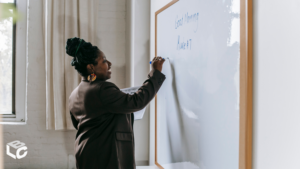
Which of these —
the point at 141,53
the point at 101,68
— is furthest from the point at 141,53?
the point at 101,68

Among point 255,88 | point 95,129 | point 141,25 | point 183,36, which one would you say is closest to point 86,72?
point 95,129

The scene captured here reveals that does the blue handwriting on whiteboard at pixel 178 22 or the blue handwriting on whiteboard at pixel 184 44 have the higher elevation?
the blue handwriting on whiteboard at pixel 178 22

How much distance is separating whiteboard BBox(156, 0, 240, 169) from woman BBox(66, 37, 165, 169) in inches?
5.9

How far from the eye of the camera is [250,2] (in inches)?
26.8

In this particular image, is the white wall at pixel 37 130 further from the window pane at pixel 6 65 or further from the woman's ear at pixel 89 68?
the woman's ear at pixel 89 68

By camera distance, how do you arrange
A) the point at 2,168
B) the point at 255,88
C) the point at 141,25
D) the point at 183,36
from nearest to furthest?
the point at 255,88 < the point at 183,36 < the point at 141,25 < the point at 2,168

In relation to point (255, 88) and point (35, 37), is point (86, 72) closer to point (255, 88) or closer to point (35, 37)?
point (255, 88)

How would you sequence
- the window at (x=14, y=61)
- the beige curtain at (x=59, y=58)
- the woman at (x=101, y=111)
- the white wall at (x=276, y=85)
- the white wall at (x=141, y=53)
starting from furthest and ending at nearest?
the window at (x=14, y=61), the beige curtain at (x=59, y=58), the white wall at (x=141, y=53), the woman at (x=101, y=111), the white wall at (x=276, y=85)

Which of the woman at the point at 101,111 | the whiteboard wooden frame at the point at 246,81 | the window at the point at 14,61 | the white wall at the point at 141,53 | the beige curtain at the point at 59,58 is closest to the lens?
the whiteboard wooden frame at the point at 246,81

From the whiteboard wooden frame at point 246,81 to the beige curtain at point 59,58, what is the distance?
1634 millimetres

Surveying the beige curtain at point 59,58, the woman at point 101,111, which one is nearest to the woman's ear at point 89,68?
the woman at point 101,111

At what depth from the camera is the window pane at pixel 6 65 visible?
221cm

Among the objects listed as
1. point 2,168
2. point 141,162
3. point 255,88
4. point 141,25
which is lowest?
point 2,168

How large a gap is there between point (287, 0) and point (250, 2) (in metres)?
0.12
